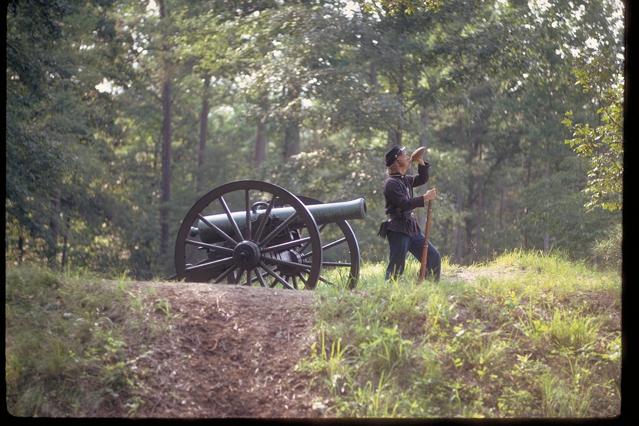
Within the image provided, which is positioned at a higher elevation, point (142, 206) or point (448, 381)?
point (142, 206)

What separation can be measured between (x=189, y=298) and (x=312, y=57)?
11968 millimetres

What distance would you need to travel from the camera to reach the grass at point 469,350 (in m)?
5.88

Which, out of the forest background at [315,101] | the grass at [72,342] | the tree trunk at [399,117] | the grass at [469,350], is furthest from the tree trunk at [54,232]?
the grass at [469,350]

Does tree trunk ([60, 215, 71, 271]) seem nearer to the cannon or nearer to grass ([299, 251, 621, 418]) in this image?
the cannon

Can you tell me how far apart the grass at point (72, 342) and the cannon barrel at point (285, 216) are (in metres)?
1.41

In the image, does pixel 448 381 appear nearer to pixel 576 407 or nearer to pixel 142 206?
pixel 576 407

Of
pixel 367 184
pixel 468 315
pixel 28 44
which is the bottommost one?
pixel 468 315

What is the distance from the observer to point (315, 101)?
736 inches

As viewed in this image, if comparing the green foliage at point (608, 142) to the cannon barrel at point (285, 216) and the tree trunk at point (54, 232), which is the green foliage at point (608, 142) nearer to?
the cannon barrel at point (285, 216)

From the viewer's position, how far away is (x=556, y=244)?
2125 centimetres

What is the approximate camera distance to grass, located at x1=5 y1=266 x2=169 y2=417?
18.9ft

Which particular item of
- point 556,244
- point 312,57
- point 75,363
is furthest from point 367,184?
point 75,363

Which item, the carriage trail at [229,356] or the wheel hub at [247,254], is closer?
the carriage trail at [229,356]

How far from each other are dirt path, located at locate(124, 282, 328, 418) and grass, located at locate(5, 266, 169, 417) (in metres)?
0.17
